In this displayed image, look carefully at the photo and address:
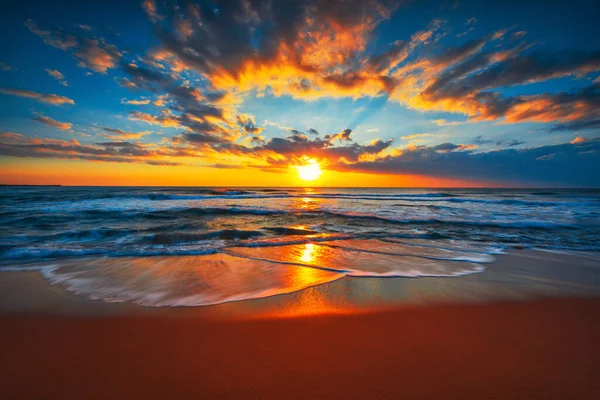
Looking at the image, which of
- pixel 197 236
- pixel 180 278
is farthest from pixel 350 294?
pixel 197 236

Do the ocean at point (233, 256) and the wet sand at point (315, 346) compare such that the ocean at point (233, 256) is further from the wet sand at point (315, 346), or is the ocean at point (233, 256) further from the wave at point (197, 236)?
the wet sand at point (315, 346)

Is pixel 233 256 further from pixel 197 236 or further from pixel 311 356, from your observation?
pixel 311 356

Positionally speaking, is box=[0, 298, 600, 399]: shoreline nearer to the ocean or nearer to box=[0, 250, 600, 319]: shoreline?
box=[0, 250, 600, 319]: shoreline

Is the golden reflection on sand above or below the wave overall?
above

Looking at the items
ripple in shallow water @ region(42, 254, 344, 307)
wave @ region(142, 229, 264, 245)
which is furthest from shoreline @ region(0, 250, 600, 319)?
wave @ region(142, 229, 264, 245)

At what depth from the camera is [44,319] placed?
2723 millimetres

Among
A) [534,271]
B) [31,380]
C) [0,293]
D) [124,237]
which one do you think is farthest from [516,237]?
[124,237]

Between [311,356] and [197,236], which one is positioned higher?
[311,356]

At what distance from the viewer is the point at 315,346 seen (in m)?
2.22

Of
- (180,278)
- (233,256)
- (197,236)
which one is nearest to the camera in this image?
(180,278)

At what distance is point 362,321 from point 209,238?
602cm

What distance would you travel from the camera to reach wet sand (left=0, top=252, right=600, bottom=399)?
1.77 metres

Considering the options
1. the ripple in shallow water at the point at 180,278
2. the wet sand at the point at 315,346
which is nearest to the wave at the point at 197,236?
the ripple in shallow water at the point at 180,278

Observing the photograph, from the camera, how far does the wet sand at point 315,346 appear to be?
1.77 m
